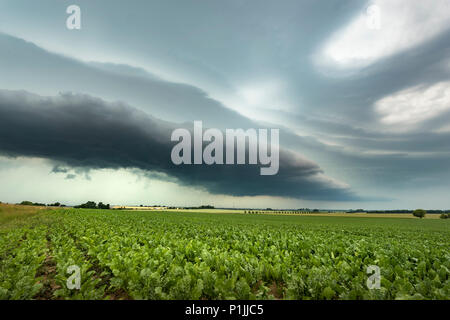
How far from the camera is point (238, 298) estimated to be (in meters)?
5.15

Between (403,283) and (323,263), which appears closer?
(403,283)

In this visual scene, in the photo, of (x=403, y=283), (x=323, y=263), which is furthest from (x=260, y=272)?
(x=403, y=283)

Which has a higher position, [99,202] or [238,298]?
[238,298]

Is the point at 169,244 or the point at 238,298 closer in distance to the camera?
the point at 238,298

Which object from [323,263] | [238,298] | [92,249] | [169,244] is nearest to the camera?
[238,298]

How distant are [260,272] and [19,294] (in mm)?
6127
